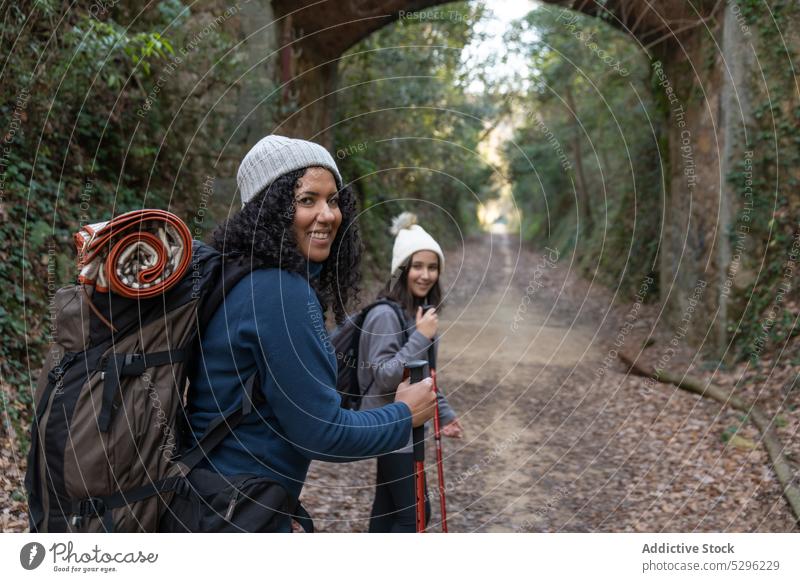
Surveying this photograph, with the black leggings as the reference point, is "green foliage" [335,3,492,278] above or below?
above

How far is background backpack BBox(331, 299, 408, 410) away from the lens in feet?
10.6

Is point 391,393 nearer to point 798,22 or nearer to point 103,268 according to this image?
point 103,268

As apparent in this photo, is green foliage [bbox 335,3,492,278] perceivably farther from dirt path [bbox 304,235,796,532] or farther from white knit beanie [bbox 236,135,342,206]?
white knit beanie [bbox 236,135,342,206]

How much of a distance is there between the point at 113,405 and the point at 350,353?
1.65m

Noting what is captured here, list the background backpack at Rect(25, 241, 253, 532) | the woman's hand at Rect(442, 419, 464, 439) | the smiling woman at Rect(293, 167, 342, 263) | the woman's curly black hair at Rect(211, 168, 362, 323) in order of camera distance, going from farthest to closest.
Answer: the woman's hand at Rect(442, 419, 464, 439) → the smiling woman at Rect(293, 167, 342, 263) → the woman's curly black hair at Rect(211, 168, 362, 323) → the background backpack at Rect(25, 241, 253, 532)

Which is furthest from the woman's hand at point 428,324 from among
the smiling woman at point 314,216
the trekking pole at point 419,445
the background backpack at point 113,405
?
the background backpack at point 113,405

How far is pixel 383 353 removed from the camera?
10.4 feet

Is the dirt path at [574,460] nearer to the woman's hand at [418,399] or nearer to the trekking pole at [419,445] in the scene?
the trekking pole at [419,445]

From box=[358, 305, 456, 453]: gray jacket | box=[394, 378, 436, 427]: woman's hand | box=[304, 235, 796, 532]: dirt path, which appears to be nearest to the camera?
box=[394, 378, 436, 427]: woman's hand

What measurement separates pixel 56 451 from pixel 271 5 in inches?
394

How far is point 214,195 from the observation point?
29.8 ft

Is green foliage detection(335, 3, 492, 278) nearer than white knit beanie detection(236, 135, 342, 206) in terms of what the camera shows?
No

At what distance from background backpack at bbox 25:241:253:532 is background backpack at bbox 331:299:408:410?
145cm

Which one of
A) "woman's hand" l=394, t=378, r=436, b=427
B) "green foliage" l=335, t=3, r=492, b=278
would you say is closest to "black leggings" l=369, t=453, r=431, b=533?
"woman's hand" l=394, t=378, r=436, b=427
